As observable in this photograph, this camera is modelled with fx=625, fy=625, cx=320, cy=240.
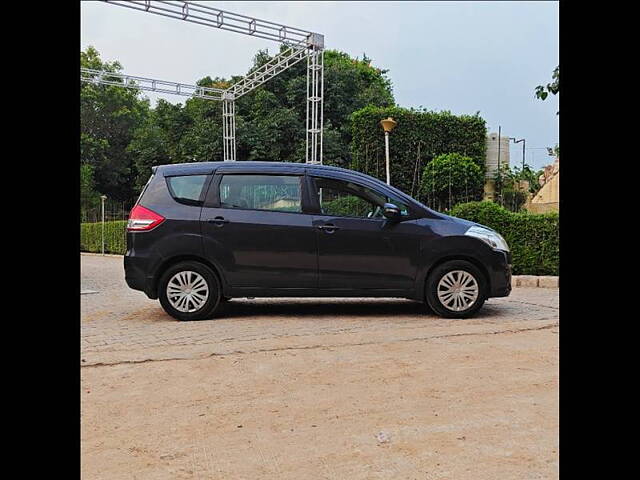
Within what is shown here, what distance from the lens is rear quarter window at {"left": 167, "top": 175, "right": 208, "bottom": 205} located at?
6785 mm

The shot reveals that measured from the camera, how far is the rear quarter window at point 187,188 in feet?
22.3

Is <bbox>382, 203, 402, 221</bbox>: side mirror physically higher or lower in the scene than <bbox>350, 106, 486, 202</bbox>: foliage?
lower

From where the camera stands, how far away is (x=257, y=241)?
671 cm

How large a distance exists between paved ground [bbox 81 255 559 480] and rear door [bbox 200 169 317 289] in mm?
473

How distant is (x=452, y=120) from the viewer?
63.2ft

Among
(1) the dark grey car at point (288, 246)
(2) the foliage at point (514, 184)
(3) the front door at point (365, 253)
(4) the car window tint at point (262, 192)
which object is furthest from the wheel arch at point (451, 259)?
(2) the foliage at point (514, 184)

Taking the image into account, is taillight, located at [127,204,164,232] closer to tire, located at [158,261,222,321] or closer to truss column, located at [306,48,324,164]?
tire, located at [158,261,222,321]

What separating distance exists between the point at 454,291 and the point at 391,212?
3.61 feet

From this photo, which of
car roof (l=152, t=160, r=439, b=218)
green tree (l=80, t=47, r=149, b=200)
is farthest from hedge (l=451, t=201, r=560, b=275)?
green tree (l=80, t=47, r=149, b=200)

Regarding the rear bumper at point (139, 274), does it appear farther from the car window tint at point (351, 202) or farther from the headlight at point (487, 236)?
the headlight at point (487, 236)

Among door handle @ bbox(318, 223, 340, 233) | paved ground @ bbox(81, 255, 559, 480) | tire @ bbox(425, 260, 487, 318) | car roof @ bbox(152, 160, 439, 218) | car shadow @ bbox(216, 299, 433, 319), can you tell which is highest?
car roof @ bbox(152, 160, 439, 218)

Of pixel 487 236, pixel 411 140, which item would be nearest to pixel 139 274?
pixel 487 236

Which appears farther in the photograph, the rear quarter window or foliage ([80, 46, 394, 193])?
foliage ([80, 46, 394, 193])
